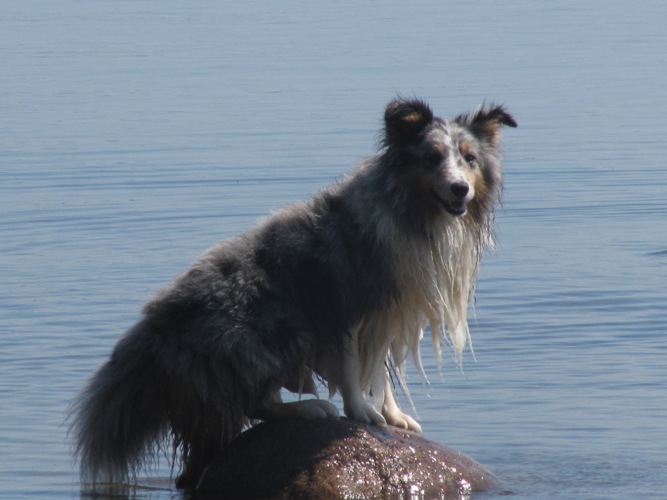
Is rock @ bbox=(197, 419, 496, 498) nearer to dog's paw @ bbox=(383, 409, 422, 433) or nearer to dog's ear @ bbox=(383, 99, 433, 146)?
dog's paw @ bbox=(383, 409, 422, 433)

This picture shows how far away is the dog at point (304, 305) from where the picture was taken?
287 inches

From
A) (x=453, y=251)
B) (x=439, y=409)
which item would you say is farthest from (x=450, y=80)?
(x=453, y=251)

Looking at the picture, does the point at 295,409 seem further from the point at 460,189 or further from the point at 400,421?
the point at 460,189

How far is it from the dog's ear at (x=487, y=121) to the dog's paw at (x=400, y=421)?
1.61m

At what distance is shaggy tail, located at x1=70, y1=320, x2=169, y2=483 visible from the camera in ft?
24.1

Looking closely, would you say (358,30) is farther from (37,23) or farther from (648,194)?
(648,194)

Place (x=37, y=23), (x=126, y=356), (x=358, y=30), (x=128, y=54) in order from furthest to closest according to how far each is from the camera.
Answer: (x=37, y=23) < (x=358, y=30) < (x=128, y=54) < (x=126, y=356)

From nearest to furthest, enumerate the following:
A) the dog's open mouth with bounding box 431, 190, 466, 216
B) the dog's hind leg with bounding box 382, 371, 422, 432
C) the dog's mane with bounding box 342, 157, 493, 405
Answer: the dog's open mouth with bounding box 431, 190, 466, 216, the dog's mane with bounding box 342, 157, 493, 405, the dog's hind leg with bounding box 382, 371, 422, 432

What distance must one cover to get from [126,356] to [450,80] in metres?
17.7

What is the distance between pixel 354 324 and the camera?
7535mm

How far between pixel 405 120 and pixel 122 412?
6.88 ft

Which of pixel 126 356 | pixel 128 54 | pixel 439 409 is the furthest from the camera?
pixel 128 54

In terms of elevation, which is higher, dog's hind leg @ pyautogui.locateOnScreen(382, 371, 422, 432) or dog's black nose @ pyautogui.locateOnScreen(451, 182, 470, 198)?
dog's black nose @ pyautogui.locateOnScreen(451, 182, 470, 198)

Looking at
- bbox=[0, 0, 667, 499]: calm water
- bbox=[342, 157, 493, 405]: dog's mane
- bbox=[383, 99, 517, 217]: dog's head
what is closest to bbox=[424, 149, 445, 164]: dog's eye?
bbox=[383, 99, 517, 217]: dog's head
